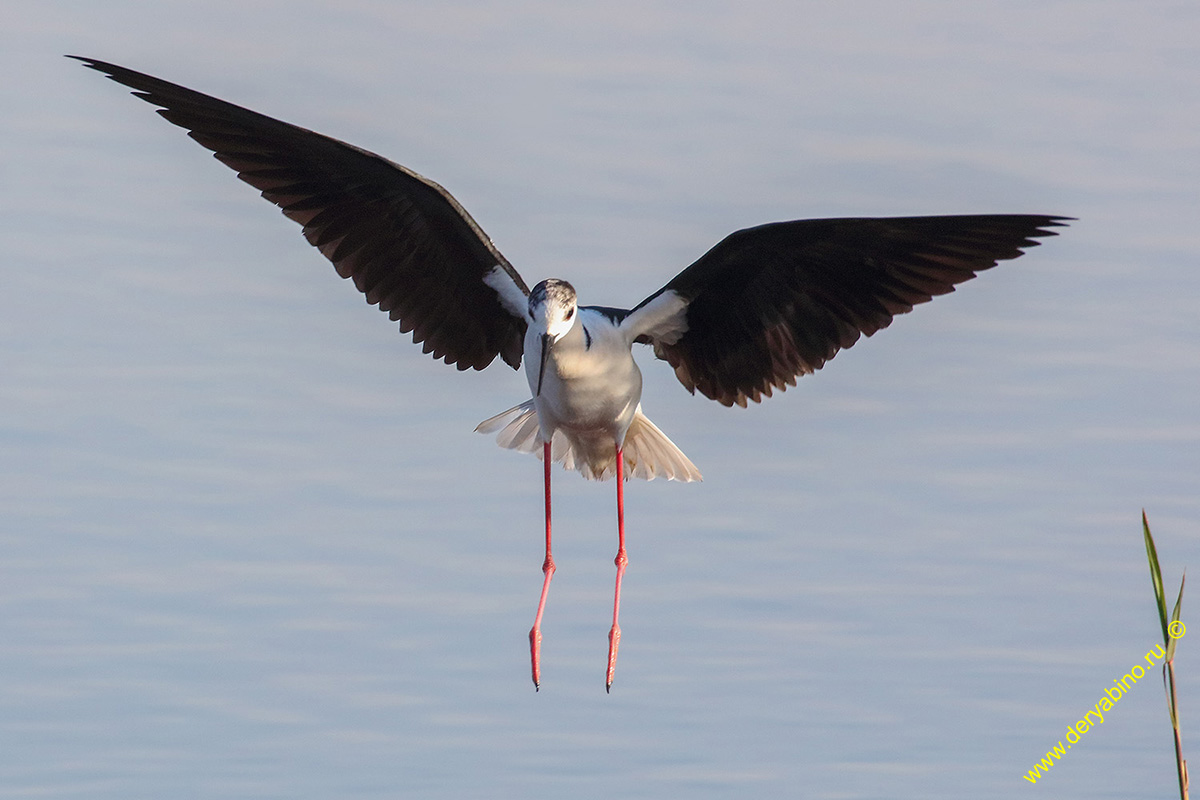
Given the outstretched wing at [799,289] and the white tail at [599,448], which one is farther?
the white tail at [599,448]

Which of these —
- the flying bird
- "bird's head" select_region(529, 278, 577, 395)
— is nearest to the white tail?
the flying bird

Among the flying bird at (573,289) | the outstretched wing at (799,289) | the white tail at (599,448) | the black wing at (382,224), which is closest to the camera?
the outstretched wing at (799,289)

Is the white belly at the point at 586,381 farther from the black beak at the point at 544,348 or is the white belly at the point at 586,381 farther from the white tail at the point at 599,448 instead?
the white tail at the point at 599,448

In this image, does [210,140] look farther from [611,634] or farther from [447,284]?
[611,634]

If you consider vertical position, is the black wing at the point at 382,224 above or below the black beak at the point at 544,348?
above

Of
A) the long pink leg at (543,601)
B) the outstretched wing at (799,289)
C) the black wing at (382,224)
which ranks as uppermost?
the black wing at (382,224)

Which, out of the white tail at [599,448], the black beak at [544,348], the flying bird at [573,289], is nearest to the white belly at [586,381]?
the flying bird at [573,289]

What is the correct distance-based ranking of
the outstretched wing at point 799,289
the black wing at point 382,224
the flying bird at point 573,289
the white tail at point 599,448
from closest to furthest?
the outstretched wing at point 799,289 < the flying bird at point 573,289 < the black wing at point 382,224 < the white tail at point 599,448

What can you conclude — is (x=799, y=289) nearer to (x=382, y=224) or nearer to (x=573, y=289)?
(x=573, y=289)

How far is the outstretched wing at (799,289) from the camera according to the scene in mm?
5930

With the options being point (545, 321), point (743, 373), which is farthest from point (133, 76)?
point (743, 373)

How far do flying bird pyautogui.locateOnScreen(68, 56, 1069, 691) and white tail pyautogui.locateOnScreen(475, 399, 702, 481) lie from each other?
10mm

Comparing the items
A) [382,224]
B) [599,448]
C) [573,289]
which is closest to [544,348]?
[573,289]

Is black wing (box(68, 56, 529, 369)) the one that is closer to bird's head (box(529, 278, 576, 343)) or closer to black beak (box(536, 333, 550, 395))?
bird's head (box(529, 278, 576, 343))
